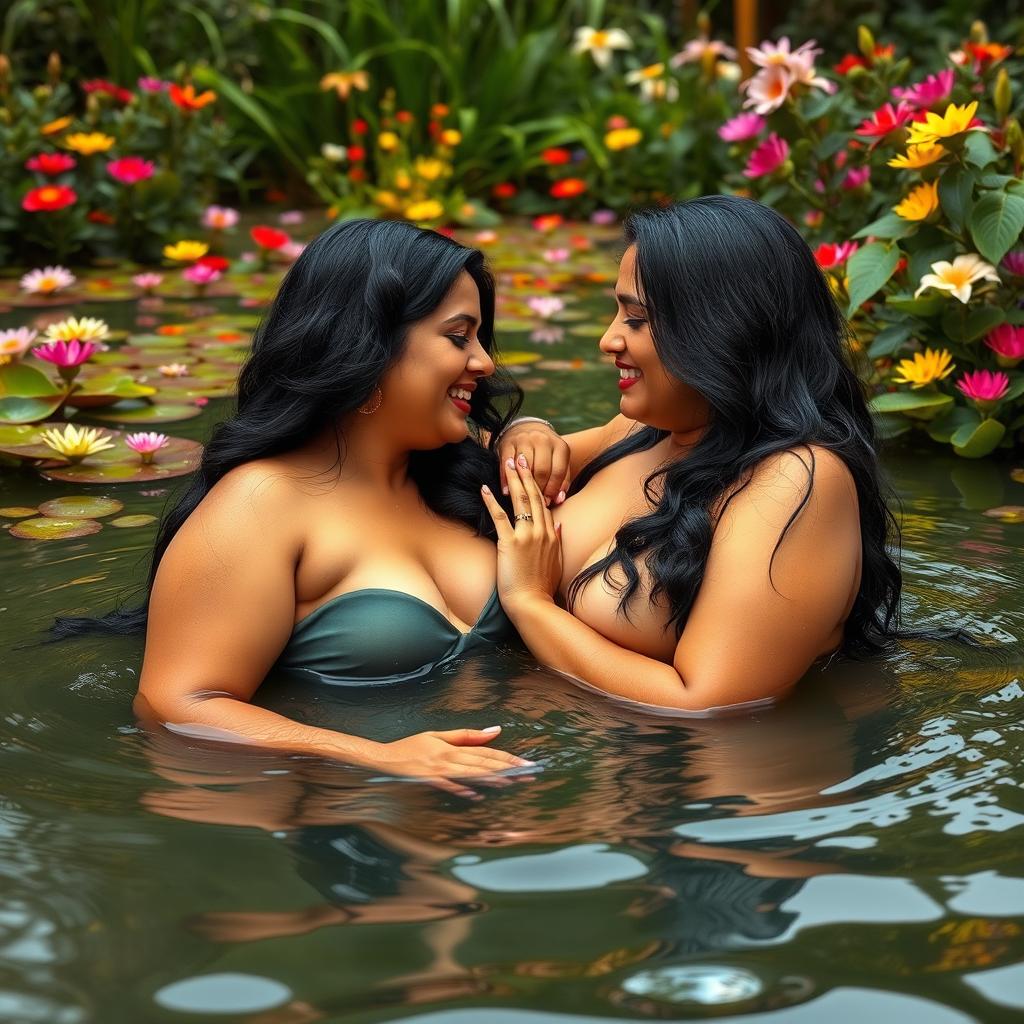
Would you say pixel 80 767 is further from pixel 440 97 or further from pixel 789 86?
pixel 440 97

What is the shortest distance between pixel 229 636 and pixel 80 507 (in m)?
1.43

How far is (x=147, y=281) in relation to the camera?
588cm

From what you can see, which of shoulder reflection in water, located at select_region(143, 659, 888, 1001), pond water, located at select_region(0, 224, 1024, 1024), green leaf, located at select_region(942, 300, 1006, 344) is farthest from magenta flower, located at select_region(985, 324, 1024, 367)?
shoulder reflection in water, located at select_region(143, 659, 888, 1001)

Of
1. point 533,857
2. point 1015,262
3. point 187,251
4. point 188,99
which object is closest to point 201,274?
point 187,251

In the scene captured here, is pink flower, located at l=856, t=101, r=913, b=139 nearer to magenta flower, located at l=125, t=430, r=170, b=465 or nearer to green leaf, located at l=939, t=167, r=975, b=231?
green leaf, located at l=939, t=167, r=975, b=231

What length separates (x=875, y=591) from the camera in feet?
9.48

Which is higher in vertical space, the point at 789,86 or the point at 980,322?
the point at 789,86

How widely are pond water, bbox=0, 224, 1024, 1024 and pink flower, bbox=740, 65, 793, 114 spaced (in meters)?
2.06

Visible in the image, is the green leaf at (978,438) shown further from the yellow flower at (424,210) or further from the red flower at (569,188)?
the red flower at (569,188)

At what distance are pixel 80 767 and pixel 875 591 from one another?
1434 millimetres

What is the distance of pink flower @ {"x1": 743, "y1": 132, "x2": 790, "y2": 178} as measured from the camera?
15.3ft

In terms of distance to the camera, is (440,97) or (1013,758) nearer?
(1013,758)

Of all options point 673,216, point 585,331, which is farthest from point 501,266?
point 673,216

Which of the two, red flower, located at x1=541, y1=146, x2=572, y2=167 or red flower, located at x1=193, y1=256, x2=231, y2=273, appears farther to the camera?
red flower, located at x1=541, y1=146, x2=572, y2=167
